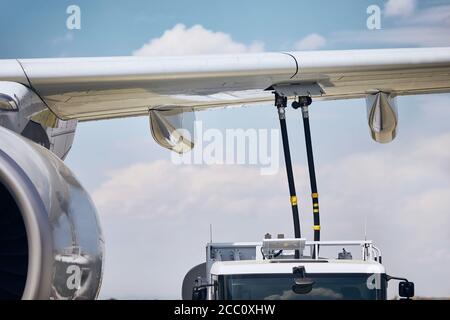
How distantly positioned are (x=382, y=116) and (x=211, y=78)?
39.1 inches

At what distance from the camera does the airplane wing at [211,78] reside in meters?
6.22

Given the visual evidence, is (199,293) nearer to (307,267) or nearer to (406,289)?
(307,267)

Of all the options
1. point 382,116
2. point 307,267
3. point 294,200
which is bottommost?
point 307,267

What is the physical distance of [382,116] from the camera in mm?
6672

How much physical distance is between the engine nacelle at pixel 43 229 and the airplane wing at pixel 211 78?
105cm

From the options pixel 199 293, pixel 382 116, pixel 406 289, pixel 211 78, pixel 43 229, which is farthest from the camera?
pixel 382 116

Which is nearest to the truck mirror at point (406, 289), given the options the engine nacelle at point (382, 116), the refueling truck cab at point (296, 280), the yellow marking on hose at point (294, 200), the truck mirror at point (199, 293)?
the refueling truck cab at point (296, 280)

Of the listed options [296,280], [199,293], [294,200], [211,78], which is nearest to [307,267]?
[296,280]

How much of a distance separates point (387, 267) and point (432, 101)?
934 mm

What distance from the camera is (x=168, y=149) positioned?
20.1ft

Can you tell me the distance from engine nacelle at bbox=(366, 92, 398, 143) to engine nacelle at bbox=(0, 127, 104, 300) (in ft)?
5.19
